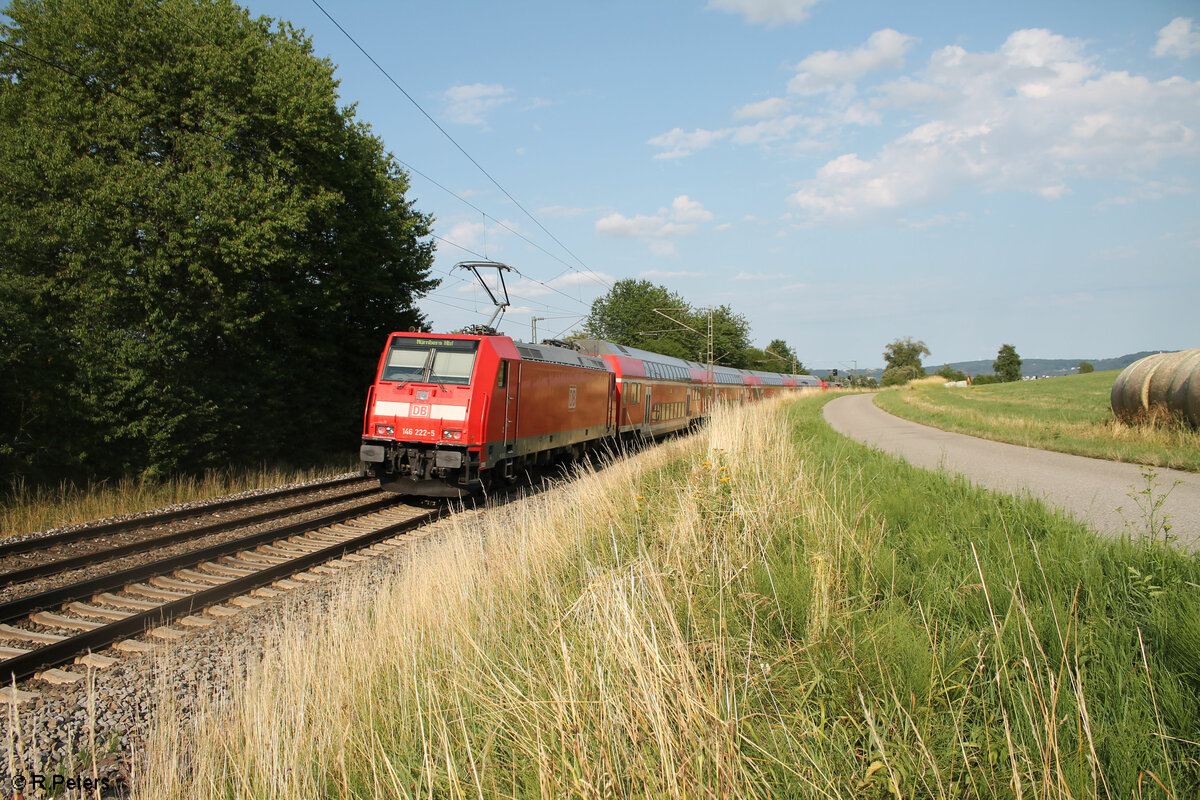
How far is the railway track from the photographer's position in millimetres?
5133

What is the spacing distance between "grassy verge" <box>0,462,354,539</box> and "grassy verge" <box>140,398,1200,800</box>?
799 centimetres

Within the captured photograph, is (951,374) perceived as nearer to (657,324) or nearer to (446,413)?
(657,324)

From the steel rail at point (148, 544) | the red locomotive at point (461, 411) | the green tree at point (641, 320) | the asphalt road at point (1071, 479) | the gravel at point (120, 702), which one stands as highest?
the green tree at point (641, 320)

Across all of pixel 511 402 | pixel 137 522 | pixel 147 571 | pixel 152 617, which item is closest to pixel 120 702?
pixel 152 617

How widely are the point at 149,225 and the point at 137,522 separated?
655cm

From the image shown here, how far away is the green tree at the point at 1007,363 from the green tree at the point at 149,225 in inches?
4917

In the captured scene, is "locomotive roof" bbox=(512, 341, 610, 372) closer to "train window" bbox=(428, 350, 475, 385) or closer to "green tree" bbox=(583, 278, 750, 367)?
"train window" bbox=(428, 350, 475, 385)

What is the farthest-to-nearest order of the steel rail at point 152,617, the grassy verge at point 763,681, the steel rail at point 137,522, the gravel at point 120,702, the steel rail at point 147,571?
the steel rail at point 137,522, the steel rail at point 147,571, the steel rail at point 152,617, the gravel at point 120,702, the grassy verge at point 763,681

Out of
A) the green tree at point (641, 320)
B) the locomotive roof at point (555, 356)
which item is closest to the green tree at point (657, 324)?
the green tree at point (641, 320)

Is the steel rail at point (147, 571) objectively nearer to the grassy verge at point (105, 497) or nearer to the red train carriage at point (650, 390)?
the grassy verge at point (105, 497)

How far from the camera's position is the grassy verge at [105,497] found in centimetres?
971

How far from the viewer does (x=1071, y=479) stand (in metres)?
8.75

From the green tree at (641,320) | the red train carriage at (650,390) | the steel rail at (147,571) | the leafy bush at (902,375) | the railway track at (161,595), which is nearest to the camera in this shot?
the railway track at (161,595)

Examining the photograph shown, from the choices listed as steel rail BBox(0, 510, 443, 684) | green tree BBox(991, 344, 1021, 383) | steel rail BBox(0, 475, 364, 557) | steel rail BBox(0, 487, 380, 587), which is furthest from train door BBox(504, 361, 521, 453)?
green tree BBox(991, 344, 1021, 383)
